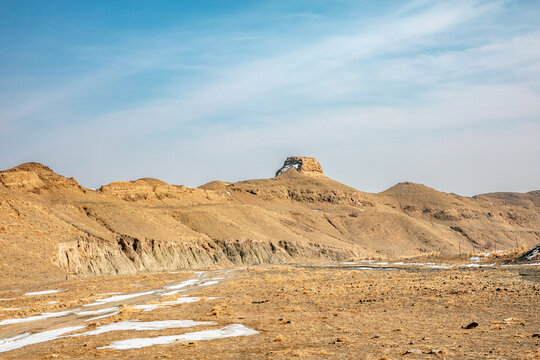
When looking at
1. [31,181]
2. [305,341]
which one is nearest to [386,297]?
[305,341]

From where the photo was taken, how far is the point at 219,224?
86875 mm

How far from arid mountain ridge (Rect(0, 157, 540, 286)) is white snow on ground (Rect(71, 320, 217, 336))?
27.0 meters

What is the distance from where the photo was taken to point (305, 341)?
15.2 meters

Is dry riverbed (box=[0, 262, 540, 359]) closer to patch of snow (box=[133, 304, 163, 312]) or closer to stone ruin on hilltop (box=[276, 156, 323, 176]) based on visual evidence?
patch of snow (box=[133, 304, 163, 312])

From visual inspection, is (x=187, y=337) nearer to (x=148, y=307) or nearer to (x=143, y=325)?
(x=143, y=325)

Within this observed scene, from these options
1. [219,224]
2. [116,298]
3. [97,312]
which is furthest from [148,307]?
[219,224]

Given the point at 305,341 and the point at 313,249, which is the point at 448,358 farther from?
the point at 313,249

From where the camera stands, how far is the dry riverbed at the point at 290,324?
13.7 m

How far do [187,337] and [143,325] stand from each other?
3670mm

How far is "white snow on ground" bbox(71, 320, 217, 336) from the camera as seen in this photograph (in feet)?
61.8

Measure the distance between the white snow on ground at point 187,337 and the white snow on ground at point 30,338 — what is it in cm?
389

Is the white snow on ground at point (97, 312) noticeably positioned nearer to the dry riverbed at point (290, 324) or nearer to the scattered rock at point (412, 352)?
the dry riverbed at point (290, 324)

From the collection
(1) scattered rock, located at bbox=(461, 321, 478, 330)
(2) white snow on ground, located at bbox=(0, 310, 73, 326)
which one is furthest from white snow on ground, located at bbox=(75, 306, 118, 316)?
(1) scattered rock, located at bbox=(461, 321, 478, 330)

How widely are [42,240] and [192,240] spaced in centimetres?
2770
